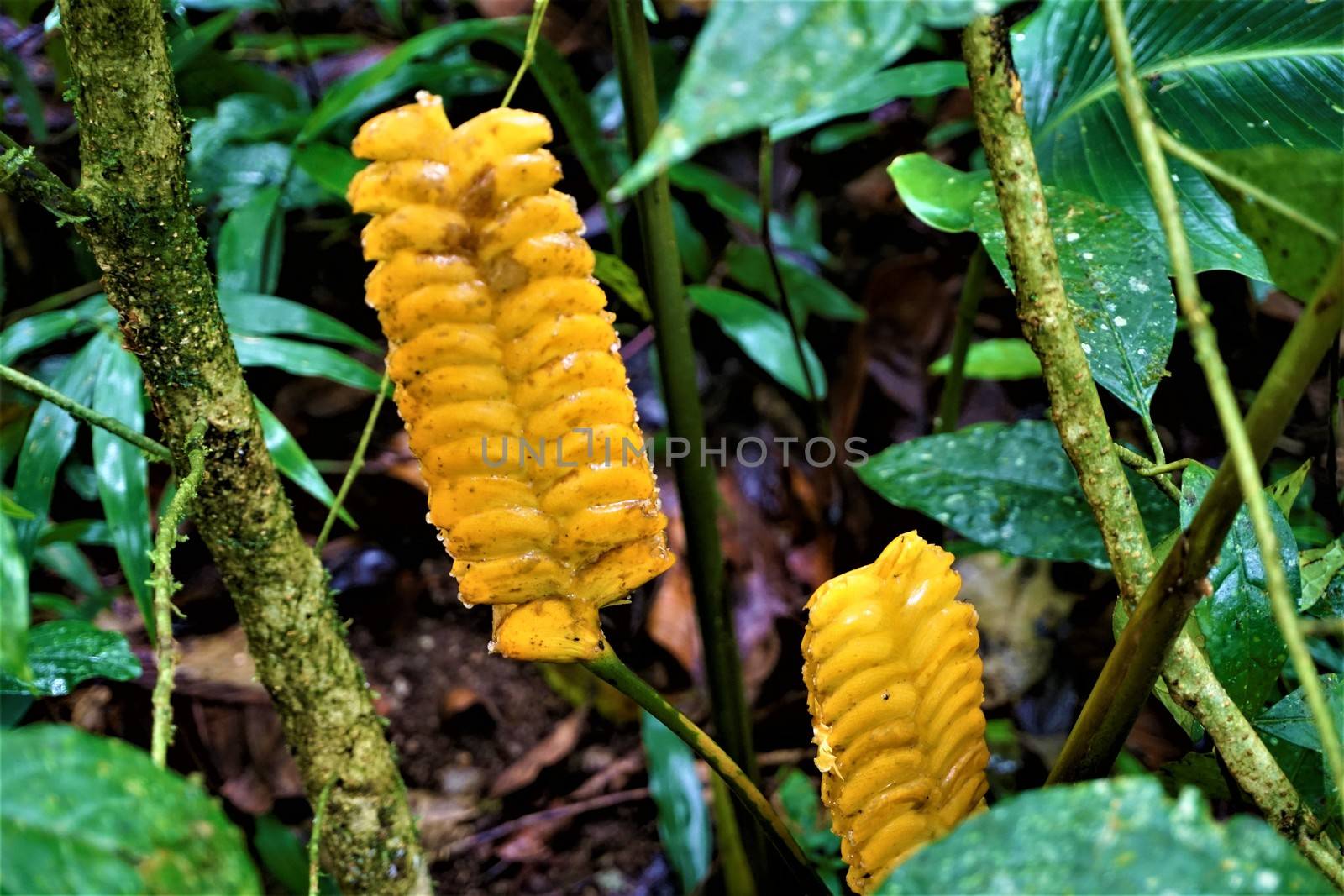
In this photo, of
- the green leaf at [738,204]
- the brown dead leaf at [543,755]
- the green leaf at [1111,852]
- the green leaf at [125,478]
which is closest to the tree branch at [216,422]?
the green leaf at [125,478]

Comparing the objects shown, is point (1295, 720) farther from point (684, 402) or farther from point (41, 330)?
point (41, 330)

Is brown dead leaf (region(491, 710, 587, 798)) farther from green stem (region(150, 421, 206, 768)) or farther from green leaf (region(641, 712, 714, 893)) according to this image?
green stem (region(150, 421, 206, 768))

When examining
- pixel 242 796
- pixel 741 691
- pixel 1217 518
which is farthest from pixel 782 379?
pixel 1217 518

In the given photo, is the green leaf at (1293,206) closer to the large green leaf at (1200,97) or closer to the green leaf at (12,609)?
the large green leaf at (1200,97)

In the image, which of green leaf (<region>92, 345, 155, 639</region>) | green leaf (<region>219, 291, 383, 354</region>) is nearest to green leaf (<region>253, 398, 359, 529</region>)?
green leaf (<region>92, 345, 155, 639</region>)

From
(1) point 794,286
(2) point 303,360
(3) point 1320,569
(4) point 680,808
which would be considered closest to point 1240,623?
(3) point 1320,569

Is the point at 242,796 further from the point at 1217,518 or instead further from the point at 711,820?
the point at 1217,518
